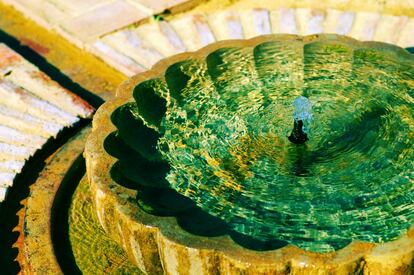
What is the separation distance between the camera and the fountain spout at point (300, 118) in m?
4.55

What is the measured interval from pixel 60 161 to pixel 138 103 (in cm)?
73

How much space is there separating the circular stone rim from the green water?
373mm

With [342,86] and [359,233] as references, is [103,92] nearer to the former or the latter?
[342,86]

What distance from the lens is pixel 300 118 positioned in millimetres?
4551

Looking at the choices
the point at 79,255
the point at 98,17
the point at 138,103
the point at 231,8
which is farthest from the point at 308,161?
the point at 98,17

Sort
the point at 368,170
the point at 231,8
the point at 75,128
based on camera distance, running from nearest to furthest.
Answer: the point at 368,170 → the point at 75,128 → the point at 231,8

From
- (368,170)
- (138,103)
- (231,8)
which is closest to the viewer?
(368,170)

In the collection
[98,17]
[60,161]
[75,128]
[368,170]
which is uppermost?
[98,17]

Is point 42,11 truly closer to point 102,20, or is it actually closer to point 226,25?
point 102,20

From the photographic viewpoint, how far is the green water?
4.08 meters

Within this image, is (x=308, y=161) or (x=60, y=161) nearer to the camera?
(x=308, y=161)

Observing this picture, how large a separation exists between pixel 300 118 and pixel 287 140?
199mm

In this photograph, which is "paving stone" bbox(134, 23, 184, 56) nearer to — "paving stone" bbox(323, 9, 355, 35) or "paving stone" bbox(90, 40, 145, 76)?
"paving stone" bbox(90, 40, 145, 76)

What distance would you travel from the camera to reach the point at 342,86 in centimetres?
503
